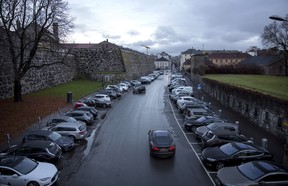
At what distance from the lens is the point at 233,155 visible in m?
15.4

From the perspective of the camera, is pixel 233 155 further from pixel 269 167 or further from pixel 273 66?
pixel 273 66

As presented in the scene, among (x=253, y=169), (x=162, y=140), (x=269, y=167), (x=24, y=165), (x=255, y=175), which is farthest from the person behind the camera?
(x=162, y=140)

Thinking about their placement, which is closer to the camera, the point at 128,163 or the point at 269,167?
the point at 269,167

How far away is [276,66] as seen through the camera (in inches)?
2889

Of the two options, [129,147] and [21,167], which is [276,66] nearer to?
[129,147]

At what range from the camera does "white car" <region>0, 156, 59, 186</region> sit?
41.8 feet

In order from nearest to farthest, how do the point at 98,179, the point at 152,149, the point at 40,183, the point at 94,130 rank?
the point at 40,183 → the point at 98,179 → the point at 152,149 → the point at 94,130

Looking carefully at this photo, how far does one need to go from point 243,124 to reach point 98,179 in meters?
16.4

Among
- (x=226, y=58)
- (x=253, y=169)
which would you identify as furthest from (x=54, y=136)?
(x=226, y=58)

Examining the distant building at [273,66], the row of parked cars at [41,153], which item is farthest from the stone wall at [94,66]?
the distant building at [273,66]

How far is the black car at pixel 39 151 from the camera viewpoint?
1595 cm

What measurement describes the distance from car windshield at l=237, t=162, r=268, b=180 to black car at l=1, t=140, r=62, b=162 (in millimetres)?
9631

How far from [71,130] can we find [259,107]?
15722 mm

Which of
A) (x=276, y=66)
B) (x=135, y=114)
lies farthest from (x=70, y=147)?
(x=276, y=66)
